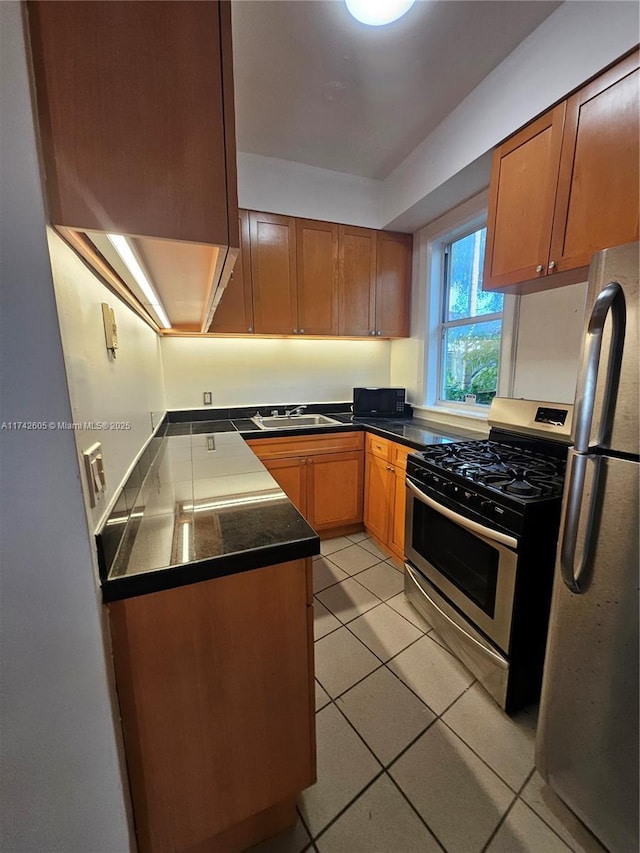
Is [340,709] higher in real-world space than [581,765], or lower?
lower

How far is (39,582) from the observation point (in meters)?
0.68

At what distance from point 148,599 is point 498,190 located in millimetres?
2326

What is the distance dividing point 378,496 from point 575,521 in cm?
170

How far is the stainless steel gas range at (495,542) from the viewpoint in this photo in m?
1.31

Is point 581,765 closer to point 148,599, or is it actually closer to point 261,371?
point 148,599

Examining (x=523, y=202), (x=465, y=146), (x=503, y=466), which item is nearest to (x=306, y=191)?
(x=465, y=146)

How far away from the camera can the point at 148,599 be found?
772 millimetres

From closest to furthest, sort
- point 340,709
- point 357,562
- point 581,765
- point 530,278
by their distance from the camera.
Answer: point 581,765 → point 340,709 → point 530,278 → point 357,562

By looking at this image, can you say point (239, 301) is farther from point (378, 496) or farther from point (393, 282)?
point (378, 496)

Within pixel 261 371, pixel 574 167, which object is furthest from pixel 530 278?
pixel 261 371

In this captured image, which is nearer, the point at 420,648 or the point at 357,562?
the point at 420,648

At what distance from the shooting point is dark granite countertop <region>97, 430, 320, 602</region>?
77cm

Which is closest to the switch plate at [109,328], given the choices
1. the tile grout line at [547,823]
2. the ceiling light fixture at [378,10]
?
the ceiling light fixture at [378,10]

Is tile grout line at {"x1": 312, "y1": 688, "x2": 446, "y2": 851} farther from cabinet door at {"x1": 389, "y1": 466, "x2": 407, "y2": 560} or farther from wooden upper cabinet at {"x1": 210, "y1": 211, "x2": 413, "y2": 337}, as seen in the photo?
wooden upper cabinet at {"x1": 210, "y1": 211, "x2": 413, "y2": 337}
